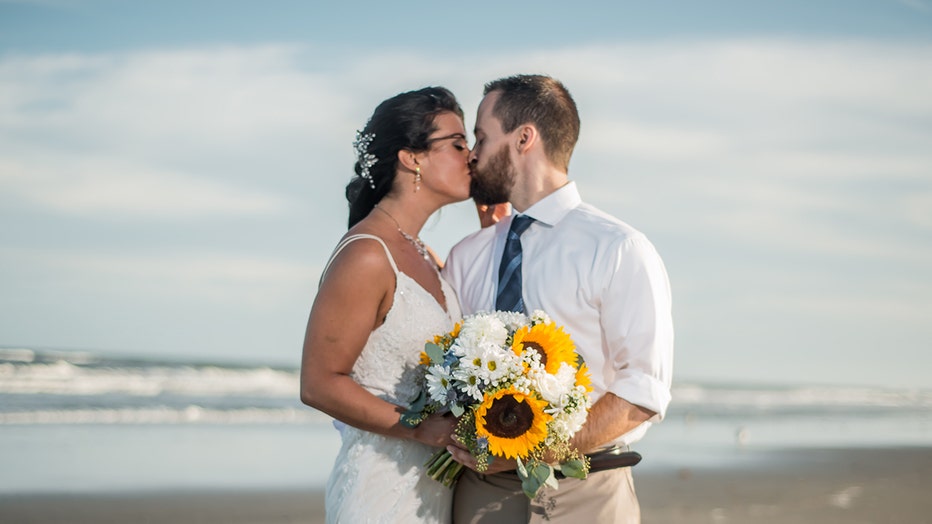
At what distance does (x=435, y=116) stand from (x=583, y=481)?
1.67 meters

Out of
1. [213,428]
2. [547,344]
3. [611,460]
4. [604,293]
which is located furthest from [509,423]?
[213,428]

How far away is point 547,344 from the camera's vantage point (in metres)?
3.35

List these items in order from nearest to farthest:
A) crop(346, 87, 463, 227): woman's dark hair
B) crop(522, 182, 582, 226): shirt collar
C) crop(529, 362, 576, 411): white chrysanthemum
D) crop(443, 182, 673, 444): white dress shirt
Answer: crop(529, 362, 576, 411): white chrysanthemum → crop(443, 182, 673, 444): white dress shirt → crop(522, 182, 582, 226): shirt collar → crop(346, 87, 463, 227): woman's dark hair

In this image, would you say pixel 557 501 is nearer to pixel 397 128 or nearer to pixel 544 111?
pixel 544 111

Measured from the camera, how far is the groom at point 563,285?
3.51 metres

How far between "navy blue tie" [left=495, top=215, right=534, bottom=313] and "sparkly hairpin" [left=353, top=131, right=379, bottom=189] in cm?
76

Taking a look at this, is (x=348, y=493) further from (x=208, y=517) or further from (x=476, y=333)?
(x=208, y=517)

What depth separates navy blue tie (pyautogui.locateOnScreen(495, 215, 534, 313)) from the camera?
3.83 m

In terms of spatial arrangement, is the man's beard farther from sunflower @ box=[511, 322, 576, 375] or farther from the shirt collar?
sunflower @ box=[511, 322, 576, 375]

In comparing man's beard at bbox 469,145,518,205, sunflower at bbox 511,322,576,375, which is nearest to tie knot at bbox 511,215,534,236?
man's beard at bbox 469,145,518,205

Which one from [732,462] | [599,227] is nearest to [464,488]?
[599,227]

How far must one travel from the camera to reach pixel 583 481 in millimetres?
3654

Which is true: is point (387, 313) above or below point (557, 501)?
above

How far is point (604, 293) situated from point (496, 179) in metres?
0.79
